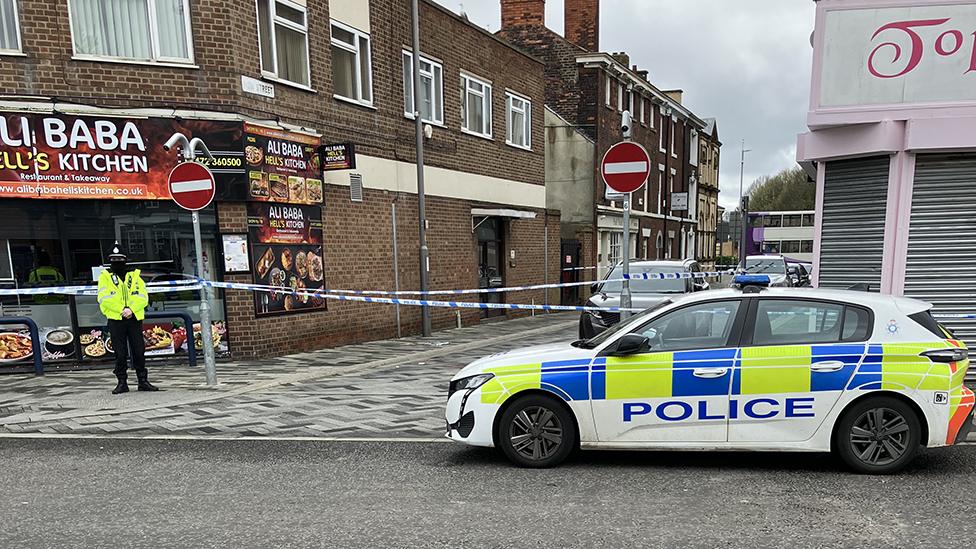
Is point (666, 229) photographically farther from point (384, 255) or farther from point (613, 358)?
point (613, 358)

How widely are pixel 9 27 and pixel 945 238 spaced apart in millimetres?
12652

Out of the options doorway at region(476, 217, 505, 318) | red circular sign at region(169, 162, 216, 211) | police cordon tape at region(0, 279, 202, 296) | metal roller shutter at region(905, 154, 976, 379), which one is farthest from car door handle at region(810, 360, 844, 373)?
doorway at region(476, 217, 505, 318)

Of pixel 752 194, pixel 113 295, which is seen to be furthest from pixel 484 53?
pixel 752 194

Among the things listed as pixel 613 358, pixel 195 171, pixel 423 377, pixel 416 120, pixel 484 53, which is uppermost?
pixel 484 53

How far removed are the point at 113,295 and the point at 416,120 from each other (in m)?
6.90

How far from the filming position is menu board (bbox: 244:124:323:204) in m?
9.38

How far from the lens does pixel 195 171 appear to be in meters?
7.28

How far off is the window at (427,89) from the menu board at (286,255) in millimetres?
3924

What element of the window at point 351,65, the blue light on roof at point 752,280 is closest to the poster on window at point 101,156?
the window at point 351,65

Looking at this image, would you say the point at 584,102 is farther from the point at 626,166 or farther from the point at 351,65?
the point at 626,166

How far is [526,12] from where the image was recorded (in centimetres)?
2267

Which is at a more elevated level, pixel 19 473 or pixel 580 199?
pixel 580 199

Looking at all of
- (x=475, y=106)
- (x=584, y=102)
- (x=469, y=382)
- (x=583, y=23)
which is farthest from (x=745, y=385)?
(x=583, y=23)

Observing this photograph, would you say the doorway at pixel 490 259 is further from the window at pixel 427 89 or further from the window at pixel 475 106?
the window at pixel 427 89
